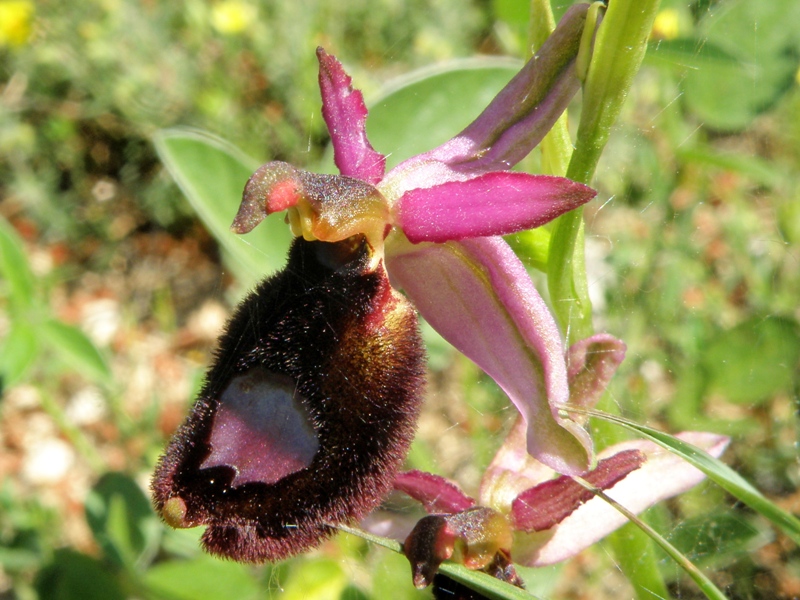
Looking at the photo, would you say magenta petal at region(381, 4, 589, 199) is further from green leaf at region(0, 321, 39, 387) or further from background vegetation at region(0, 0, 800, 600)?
green leaf at region(0, 321, 39, 387)

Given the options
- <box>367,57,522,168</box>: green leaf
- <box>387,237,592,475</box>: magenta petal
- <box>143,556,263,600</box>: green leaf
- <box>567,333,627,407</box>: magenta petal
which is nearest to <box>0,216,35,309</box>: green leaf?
<box>143,556,263,600</box>: green leaf

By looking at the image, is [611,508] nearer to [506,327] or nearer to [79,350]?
[506,327]

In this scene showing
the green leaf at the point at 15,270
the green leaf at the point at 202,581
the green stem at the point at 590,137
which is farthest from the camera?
the green leaf at the point at 15,270

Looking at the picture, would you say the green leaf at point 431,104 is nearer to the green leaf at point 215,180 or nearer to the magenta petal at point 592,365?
the green leaf at point 215,180

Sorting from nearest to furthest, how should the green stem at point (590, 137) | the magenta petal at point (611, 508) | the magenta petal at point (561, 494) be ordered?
the green stem at point (590, 137) < the magenta petal at point (561, 494) < the magenta petal at point (611, 508)

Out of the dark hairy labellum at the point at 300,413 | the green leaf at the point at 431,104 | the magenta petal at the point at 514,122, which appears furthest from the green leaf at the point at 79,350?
the magenta petal at the point at 514,122

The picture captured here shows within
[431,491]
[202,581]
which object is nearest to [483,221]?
[431,491]
